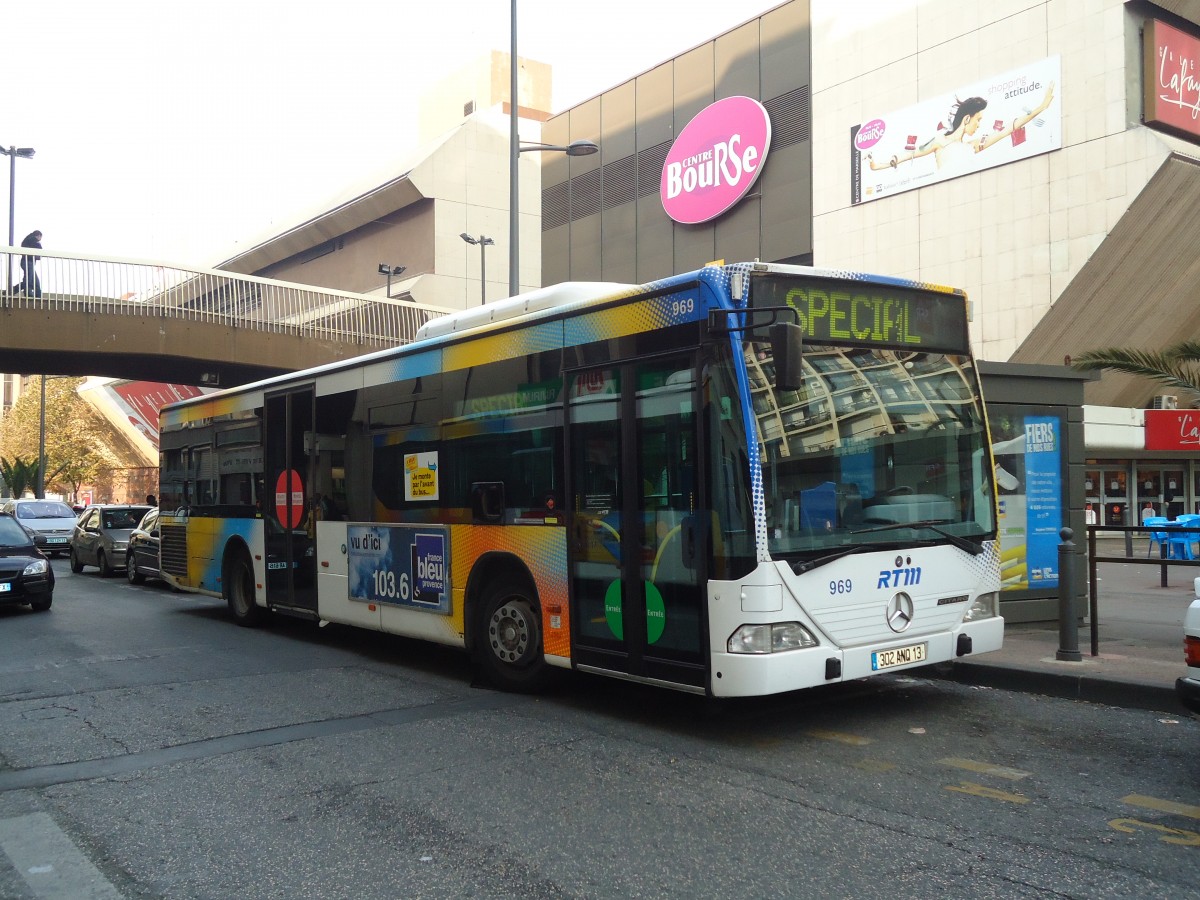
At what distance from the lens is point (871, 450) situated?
22.5ft

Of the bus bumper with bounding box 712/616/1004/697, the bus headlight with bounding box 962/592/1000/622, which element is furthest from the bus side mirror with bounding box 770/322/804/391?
the bus headlight with bounding box 962/592/1000/622

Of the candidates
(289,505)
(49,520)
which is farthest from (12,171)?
(289,505)

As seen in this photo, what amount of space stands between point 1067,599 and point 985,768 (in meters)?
3.08

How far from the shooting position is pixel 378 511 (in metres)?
10.1

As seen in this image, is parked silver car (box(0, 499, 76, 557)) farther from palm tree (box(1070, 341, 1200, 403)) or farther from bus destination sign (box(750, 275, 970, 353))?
bus destination sign (box(750, 275, 970, 353))

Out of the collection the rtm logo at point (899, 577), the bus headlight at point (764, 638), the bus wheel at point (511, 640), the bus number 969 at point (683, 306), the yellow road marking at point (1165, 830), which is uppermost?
the bus number 969 at point (683, 306)

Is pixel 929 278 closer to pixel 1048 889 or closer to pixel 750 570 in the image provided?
pixel 750 570

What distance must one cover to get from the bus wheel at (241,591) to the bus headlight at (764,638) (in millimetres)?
8140

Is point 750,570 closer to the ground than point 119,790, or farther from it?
farther from it

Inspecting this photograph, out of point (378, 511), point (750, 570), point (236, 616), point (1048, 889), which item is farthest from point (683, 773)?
point (236, 616)

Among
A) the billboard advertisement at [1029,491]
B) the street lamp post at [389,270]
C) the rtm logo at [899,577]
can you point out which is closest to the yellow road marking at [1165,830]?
the rtm logo at [899,577]

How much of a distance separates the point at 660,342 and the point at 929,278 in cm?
2721

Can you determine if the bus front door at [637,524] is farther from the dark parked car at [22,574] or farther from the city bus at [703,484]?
the dark parked car at [22,574]

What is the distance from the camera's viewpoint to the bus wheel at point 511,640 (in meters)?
8.13
